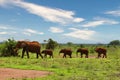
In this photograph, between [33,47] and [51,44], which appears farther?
[51,44]

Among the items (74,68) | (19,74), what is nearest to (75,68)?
(74,68)

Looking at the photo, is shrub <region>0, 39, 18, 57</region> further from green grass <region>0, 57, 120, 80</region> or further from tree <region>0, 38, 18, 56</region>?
green grass <region>0, 57, 120, 80</region>

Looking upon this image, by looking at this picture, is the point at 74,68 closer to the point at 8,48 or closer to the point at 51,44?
the point at 8,48

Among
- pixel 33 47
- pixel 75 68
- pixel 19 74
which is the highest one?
pixel 33 47

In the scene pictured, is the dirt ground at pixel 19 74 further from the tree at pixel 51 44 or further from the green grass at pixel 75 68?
the tree at pixel 51 44

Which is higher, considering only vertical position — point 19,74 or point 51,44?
point 51,44

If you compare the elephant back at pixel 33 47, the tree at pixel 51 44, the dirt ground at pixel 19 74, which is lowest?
the dirt ground at pixel 19 74

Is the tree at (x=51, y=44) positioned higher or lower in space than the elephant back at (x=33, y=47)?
higher

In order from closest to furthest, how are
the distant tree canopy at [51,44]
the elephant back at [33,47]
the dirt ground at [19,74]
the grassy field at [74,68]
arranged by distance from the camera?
the dirt ground at [19,74]
the grassy field at [74,68]
the elephant back at [33,47]
the distant tree canopy at [51,44]

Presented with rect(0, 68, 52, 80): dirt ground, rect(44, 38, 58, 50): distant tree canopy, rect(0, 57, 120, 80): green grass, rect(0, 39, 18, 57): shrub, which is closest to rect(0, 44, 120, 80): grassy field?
rect(0, 57, 120, 80): green grass

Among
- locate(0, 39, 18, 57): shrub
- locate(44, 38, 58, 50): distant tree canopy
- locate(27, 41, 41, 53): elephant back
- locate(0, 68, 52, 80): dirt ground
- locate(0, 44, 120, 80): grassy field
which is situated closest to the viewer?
locate(0, 68, 52, 80): dirt ground

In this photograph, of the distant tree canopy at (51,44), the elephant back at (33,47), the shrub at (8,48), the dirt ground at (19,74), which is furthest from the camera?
the distant tree canopy at (51,44)

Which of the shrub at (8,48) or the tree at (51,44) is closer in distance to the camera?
the shrub at (8,48)

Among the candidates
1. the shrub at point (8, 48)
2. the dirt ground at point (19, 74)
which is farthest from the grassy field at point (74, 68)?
the shrub at point (8, 48)
